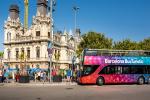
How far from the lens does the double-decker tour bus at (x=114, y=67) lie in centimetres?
2742

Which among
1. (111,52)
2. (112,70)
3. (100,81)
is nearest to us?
(100,81)

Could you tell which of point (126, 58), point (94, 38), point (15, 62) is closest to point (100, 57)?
point (126, 58)

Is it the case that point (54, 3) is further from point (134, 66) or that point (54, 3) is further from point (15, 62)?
point (15, 62)

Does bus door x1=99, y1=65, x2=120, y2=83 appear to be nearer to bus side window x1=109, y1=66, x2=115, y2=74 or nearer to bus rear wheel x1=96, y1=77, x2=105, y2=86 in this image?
bus side window x1=109, y1=66, x2=115, y2=74

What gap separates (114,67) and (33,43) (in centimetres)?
6103

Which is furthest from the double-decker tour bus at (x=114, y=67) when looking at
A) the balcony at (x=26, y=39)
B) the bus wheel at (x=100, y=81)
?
the balcony at (x=26, y=39)

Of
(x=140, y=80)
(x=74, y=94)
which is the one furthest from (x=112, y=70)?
(x=74, y=94)

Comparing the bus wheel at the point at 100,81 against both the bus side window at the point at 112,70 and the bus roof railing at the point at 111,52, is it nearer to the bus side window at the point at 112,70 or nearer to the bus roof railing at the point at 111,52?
the bus side window at the point at 112,70

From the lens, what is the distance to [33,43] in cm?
8650

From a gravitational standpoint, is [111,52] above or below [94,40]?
below

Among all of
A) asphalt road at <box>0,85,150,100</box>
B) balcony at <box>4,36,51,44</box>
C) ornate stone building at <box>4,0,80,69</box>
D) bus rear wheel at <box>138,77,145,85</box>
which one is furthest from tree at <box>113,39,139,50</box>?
asphalt road at <box>0,85,150,100</box>

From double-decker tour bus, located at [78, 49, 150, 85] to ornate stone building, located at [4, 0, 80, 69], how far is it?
180ft

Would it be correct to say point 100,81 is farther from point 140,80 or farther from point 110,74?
point 140,80

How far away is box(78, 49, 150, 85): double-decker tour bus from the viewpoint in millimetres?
27422
